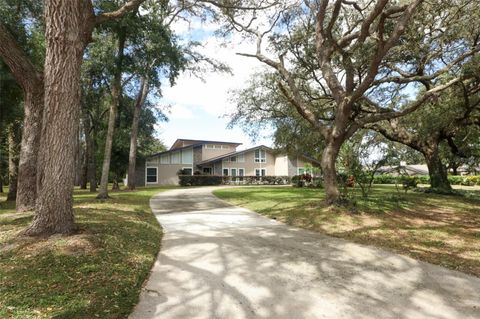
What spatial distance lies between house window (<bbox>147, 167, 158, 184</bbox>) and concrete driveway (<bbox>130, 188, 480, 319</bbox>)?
1187 inches

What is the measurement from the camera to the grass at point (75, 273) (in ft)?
11.3

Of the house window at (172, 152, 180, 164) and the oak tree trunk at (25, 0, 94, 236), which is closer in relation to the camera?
the oak tree trunk at (25, 0, 94, 236)

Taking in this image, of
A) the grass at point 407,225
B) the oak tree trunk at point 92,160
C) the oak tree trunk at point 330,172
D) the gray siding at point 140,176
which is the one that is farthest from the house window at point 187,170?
the oak tree trunk at point 330,172

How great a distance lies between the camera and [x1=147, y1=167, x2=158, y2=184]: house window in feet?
118

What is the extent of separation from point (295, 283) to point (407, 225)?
19.1 feet

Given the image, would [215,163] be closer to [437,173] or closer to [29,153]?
[437,173]

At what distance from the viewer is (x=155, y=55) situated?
1545 cm

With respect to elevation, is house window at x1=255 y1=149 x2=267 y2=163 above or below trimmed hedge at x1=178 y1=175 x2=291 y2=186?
above

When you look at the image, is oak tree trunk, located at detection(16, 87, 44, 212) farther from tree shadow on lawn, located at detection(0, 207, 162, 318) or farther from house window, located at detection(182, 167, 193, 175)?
house window, located at detection(182, 167, 193, 175)

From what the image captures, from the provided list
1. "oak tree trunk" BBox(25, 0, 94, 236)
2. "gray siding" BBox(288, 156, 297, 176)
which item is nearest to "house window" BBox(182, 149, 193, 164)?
"gray siding" BBox(288, 156, 297, 176)

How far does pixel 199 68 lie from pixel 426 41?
13.5 m

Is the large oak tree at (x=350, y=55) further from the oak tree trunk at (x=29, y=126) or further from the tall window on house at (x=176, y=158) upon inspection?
the tall window on house at (x=176, y=158)

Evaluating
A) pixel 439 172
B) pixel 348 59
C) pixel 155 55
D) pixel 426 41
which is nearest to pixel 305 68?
pixel 348 59

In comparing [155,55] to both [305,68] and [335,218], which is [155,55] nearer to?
[305,68]
